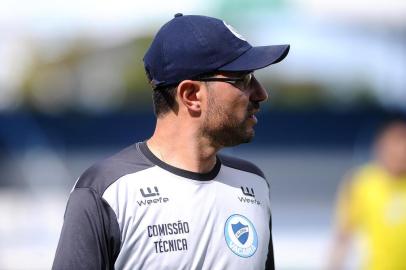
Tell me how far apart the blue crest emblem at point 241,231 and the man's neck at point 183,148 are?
0.75ft

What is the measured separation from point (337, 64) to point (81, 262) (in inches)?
801

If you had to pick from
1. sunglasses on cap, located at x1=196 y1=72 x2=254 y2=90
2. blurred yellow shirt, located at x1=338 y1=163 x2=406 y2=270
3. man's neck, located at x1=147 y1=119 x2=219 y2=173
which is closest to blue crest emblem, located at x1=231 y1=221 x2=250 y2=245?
man's neck, located at x1=147 y1=119 x2=219 y2=173

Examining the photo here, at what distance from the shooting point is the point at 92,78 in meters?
23.0

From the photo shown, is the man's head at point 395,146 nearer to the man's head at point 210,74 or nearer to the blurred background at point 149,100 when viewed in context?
the man's head at point 210,74

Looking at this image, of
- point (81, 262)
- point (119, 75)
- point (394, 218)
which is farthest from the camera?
point (119, 75)

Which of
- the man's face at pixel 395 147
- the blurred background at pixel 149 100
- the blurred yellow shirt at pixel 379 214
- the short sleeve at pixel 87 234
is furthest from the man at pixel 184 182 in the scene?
the blurred background at pixel 149 100

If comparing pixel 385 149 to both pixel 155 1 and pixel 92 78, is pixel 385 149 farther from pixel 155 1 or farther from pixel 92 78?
pixel 92 78

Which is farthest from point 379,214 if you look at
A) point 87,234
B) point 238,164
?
point 87,234

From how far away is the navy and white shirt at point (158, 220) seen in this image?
304cm

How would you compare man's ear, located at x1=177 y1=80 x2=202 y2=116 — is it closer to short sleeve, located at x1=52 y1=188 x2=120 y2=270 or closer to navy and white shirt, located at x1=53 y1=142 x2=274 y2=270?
navy and white shirt, located at x1=53 y1=142 x2=274 y2=270

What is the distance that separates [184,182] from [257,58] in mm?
496

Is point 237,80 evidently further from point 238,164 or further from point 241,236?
point 241,236

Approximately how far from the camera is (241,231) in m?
3.27

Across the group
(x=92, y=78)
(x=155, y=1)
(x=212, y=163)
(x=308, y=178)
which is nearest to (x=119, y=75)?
(x=92, y=78)
